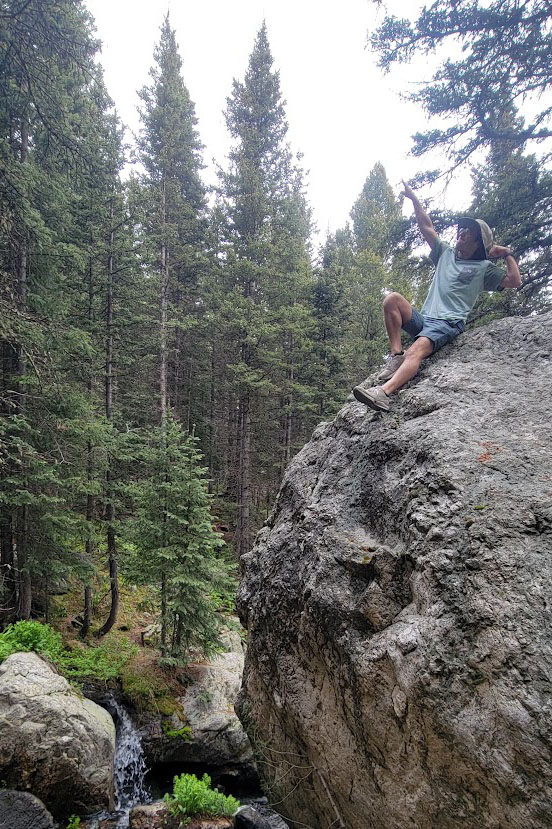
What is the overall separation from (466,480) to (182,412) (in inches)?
752

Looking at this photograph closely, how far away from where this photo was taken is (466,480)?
2816 mm

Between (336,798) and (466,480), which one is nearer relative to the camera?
(466,480)

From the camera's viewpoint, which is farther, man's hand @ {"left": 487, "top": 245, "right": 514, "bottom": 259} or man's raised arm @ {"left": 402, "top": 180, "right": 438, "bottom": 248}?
man's raised arm @ {"left": 402, "top": 180, "right": 438, "bottom": 248}

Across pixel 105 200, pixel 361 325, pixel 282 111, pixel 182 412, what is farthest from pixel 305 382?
pixel 282 111

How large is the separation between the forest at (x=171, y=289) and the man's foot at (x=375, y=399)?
4.27 m

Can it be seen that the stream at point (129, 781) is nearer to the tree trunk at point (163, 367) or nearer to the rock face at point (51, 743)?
the rock face at point (51, 743)

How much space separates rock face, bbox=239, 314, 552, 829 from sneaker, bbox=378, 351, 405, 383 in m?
0.36

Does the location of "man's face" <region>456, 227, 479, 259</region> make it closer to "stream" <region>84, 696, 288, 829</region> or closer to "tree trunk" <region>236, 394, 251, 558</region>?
"stream" <region>84, 696, 288, 829</region>

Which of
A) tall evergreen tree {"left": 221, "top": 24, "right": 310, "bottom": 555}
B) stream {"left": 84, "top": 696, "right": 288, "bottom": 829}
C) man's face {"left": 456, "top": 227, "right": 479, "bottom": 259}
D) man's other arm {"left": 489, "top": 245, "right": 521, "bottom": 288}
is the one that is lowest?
stream {"left": 84, "top": 696, "right": 288, "bottom": 829}

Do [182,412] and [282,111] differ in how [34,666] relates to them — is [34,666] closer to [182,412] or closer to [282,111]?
[182,412]

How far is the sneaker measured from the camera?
4.36 m

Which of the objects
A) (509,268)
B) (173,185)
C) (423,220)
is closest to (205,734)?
(509,268)

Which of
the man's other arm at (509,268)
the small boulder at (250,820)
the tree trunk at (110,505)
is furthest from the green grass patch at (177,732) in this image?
the man's other arm at (509,268)

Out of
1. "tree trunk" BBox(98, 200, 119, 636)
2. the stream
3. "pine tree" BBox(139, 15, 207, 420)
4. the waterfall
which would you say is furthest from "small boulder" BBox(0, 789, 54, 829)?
"pine tree" BBox(139, 15, 207, 420)
